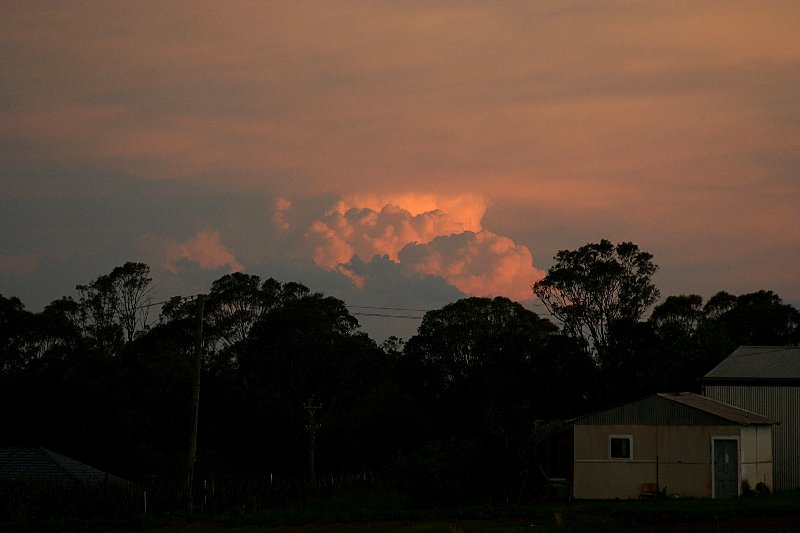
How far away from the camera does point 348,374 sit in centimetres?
8138

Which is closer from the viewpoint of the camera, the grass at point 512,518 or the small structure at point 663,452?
the grass at point 512,518

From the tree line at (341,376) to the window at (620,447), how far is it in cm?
2049

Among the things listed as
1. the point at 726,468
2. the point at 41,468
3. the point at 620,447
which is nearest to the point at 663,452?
the point at 620,447

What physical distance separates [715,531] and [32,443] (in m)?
51.8

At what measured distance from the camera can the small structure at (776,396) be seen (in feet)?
159

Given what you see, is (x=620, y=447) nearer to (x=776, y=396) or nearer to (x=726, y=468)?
(x=726, y=468)

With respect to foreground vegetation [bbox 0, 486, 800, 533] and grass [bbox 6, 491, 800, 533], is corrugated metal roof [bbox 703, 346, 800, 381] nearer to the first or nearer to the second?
grass [bbox 6, 491, 800, 533]

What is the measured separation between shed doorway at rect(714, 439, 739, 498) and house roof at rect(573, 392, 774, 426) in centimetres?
86

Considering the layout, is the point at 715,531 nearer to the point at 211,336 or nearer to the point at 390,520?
the point at 390,520

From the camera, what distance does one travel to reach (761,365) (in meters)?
51.2

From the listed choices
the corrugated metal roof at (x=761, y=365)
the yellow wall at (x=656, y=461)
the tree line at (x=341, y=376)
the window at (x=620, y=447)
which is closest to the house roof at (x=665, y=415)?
the yellow wall at (x=656, y=461)

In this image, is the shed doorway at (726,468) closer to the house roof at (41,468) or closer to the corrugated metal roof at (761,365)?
the corrugated metal roof at (761,365)

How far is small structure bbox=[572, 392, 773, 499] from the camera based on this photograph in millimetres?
42625

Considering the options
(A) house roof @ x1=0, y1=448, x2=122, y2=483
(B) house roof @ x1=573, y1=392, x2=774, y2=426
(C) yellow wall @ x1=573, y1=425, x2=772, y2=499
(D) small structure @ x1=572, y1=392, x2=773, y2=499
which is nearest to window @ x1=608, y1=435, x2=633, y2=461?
(D) small structure @ x1=572, y1=392, x2=773, y2=499
